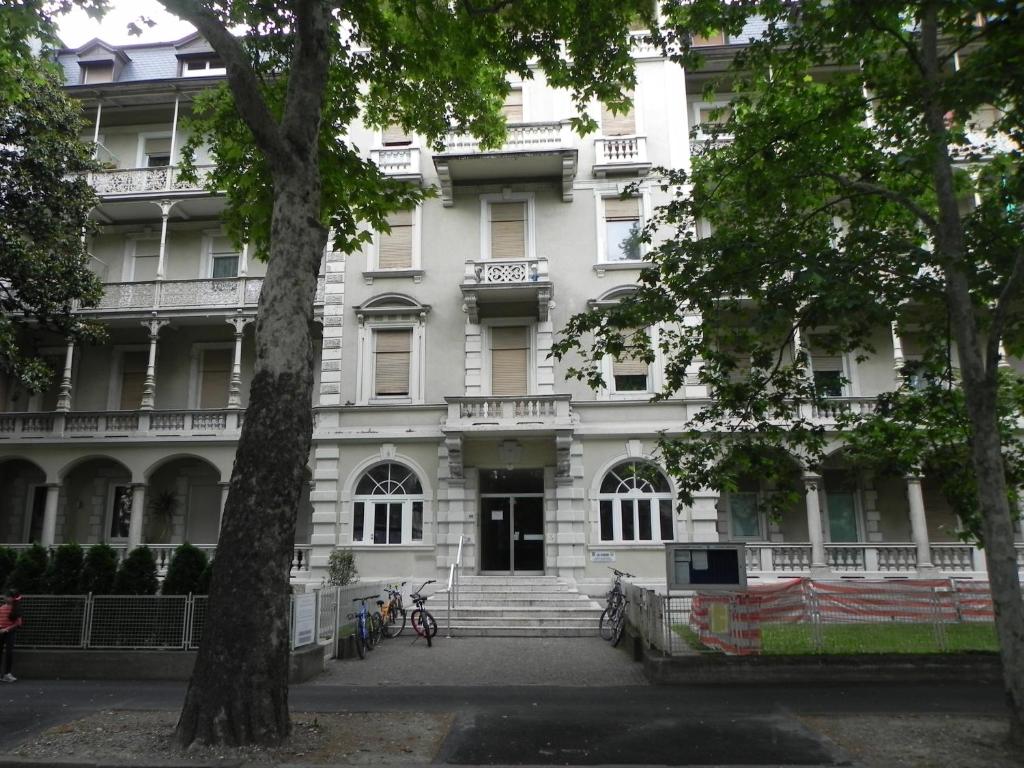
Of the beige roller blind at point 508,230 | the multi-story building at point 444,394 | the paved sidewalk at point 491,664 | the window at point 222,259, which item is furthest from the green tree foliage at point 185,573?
the window at point 222,259

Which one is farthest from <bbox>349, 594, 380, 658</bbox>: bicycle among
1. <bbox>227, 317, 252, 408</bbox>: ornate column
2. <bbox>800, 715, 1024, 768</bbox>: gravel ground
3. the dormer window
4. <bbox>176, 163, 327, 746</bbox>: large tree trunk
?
the dormer window

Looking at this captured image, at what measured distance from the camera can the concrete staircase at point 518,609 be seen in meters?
16.2

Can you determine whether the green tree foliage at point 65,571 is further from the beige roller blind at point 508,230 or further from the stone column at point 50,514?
the beige roller blind at point 508,230

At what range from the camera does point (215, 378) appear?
22969 millimetres

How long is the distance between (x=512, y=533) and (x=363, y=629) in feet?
23.9

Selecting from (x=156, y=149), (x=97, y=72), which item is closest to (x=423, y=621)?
(x=156, y=149)

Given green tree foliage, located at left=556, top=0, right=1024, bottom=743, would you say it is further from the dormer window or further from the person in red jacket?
the dormer window

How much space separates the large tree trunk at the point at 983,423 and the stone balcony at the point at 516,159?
42.4 feet

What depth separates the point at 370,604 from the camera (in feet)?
50.3

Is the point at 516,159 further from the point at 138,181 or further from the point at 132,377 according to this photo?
the point at 132,377

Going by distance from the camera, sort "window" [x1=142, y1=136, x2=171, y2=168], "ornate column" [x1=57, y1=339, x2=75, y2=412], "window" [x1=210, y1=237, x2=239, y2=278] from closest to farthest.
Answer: "ornate column" [x1=57, y1=339, x2=75, y2=412], "window" [x1=210, y1=237, x2=239, y2=278], "window" [x1=142, y1=136, x2=171, y2=168]

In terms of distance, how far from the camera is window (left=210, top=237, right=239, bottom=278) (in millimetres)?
23422

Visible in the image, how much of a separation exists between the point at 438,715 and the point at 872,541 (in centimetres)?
1585

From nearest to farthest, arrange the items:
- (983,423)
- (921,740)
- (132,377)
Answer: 1. (921,740)
2. (983,423)
3. (132,377)
